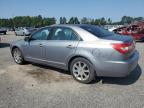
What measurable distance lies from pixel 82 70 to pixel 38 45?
1846 mm

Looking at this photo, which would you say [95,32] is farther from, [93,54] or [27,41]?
[27,41]

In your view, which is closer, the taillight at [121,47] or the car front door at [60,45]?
the taillight at [121,47]

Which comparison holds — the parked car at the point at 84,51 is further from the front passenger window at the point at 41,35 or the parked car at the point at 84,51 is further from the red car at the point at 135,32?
the red car at the point at 135,32

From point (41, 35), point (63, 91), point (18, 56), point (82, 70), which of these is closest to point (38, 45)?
point (41, 35)

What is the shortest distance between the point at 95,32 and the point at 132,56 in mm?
1165

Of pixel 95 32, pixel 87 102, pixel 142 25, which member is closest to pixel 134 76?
pixel 95 32

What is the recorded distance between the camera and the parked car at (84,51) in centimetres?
496

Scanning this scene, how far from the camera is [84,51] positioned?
5281 mm

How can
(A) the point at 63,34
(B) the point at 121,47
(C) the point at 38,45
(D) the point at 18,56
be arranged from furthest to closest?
(D) the point at 18,56
(C) the point at 38,45
(A) the point at 63,34
(B) the point at 121,47

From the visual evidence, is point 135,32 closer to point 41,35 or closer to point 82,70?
point 41,35

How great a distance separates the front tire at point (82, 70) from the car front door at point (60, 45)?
286 millimetres

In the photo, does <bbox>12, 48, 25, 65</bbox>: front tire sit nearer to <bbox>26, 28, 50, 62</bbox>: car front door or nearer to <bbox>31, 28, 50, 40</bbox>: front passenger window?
<bbox>26, 28, 50, 62</bbox>: car front door

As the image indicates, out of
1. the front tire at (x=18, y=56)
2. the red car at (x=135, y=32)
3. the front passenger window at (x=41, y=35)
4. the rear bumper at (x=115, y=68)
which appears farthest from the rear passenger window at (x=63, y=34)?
the red car at (x=135, y=32)

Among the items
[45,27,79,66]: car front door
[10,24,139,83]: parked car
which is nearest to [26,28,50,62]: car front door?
[10,24,139,83]: parked car
